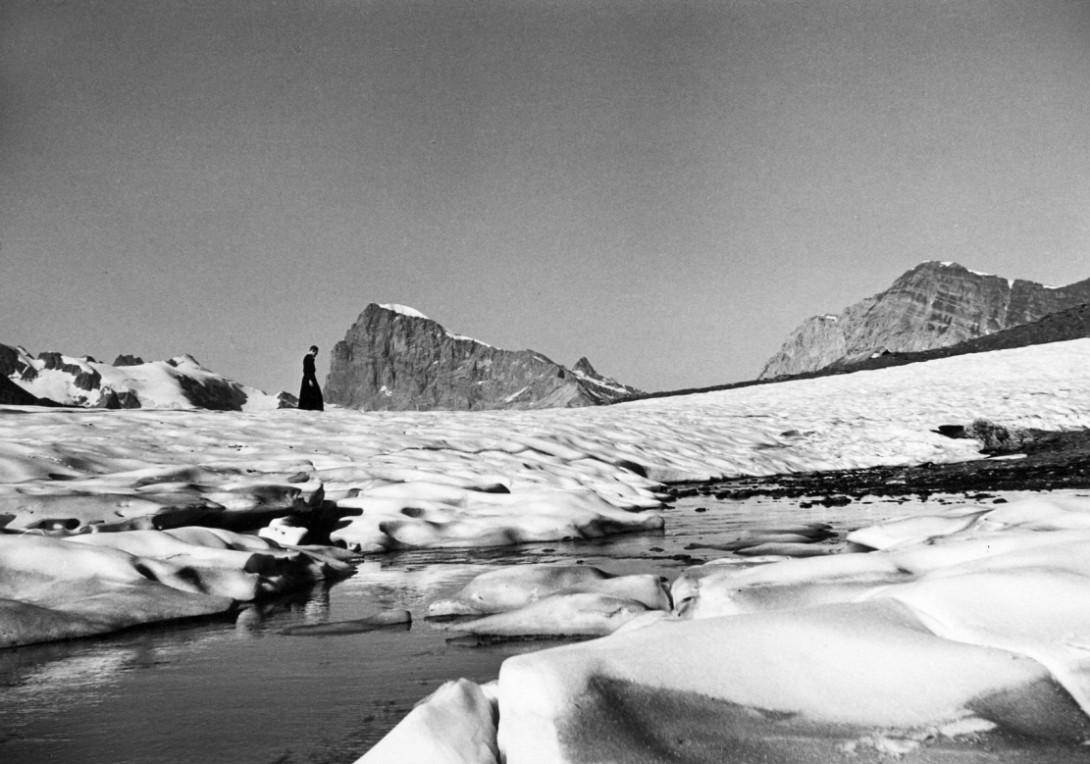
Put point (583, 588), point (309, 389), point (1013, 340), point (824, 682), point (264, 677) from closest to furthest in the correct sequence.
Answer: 1. point (824, 682)
2. point (264, 677)
3. point (583, 588)
4. point (309, 389)
5. point (1013, 340)

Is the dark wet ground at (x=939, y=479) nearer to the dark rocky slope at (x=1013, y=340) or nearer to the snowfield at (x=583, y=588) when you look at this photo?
the snowfield at (x=583, y=588)

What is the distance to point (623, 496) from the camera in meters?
12.6

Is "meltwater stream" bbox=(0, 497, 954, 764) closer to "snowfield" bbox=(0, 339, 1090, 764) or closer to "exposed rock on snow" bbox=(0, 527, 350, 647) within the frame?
"exposed rock on snow" bbox=(0, 527, 350, 647)

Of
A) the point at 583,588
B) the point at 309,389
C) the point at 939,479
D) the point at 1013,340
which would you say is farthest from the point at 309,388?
the point at 1013,340

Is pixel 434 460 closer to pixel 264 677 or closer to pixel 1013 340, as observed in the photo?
pixel 264 677

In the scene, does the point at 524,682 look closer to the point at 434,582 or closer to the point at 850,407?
the point at 434,582

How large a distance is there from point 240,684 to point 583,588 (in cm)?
217

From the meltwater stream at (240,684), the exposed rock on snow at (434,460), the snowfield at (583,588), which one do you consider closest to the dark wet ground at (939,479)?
the exposed rock on snow at (434,460)

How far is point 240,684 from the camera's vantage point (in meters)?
4.33

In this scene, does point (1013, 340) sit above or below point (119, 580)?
above

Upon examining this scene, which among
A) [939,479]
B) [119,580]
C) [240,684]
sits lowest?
[240,684]

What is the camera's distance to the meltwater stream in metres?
3.44

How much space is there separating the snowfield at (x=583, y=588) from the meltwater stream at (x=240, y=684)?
0.47 metres

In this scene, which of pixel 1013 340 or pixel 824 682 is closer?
pixel 824 682
